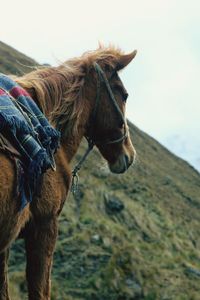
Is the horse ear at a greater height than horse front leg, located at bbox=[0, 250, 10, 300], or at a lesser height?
greater

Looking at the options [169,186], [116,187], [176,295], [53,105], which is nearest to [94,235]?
[176,295]

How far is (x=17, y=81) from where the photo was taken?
4453 millimetres

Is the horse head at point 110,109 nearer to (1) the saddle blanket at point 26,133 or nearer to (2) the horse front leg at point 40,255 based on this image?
(1) the saddle blanket at point 26,133

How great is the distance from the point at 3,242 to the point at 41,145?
0.75 meters

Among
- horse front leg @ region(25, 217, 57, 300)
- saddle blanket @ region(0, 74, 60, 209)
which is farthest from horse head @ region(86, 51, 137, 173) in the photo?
horse front leg @ region(25, 217, 57, 300)

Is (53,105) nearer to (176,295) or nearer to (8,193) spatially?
(8,193)

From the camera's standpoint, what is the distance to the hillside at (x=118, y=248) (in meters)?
13.7

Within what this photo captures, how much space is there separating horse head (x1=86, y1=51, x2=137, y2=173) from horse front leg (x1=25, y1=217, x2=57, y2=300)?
1127mm

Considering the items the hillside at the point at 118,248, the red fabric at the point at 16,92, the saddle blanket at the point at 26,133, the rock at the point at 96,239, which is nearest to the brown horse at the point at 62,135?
the saddle blanket at the point at 26,133

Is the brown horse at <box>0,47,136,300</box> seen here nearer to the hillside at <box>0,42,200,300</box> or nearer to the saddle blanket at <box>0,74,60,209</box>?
the saddle blanket at <box>0,74,60,209</box>

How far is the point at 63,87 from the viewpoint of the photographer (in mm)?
4660

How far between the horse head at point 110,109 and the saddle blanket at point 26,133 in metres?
0.94

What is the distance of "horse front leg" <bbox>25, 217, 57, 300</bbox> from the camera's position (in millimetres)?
4344

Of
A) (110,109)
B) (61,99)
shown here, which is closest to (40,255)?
(61,99)
